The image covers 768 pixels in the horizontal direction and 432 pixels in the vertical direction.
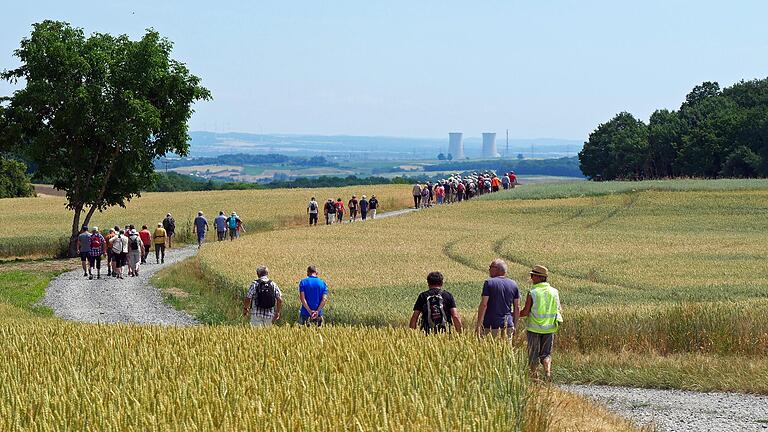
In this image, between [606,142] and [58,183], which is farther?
[606,142]

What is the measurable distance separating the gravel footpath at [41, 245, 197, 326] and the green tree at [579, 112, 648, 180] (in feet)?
298

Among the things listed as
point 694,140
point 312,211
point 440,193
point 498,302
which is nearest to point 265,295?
point 498,302

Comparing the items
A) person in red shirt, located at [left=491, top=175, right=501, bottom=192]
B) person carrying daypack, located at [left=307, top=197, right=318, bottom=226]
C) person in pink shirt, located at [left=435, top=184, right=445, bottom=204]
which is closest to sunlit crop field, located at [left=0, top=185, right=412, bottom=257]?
person carrying daypack, located at [left=307, top=197, right=318, bottom=226]

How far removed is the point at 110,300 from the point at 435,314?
18627 millimetres

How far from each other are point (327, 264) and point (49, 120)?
1578 centimetres

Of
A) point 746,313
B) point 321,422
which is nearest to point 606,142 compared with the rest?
point 746,313

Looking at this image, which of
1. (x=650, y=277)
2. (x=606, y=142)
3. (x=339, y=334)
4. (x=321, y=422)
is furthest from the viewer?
(x=606, y=142)

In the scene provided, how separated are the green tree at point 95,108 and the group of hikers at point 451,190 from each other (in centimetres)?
2185

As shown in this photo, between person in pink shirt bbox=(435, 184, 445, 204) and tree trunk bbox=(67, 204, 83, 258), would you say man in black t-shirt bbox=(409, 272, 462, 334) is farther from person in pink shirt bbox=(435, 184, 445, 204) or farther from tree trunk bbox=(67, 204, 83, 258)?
person in pink shirt bbox=(435, 184, 445, 204)

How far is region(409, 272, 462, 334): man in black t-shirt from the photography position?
1570 centimetres

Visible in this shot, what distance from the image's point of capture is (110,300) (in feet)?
106

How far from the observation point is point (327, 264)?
36938 millimetres

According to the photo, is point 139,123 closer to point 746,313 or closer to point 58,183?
point 58,183

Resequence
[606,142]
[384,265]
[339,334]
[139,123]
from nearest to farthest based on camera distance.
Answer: [339,334]
[384,265]
[139,123]
[606,142]
